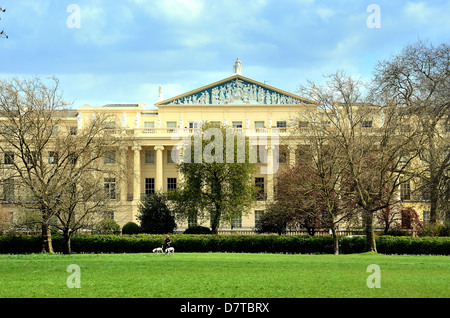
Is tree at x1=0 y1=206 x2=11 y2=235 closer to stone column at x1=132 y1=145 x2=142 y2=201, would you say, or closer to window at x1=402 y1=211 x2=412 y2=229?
stone column at x1=132 y1=145 x2=142 y2=201

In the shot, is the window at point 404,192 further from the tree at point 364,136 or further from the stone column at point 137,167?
the stone column at point 137,167

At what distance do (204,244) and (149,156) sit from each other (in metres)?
38.1

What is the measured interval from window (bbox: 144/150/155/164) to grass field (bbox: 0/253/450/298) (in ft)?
171

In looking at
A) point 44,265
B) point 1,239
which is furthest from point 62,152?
point 44,265

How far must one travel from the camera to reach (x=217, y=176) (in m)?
51.0

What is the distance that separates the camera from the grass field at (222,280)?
16.0 m

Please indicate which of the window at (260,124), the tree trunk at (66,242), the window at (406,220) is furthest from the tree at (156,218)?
the window at (260,124)

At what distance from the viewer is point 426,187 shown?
133ft

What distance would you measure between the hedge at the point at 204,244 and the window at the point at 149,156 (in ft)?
117

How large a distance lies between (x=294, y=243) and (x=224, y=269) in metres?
18.3

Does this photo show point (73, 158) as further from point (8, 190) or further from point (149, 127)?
point (149, 127)

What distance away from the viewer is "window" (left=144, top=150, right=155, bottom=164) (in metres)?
77.3
